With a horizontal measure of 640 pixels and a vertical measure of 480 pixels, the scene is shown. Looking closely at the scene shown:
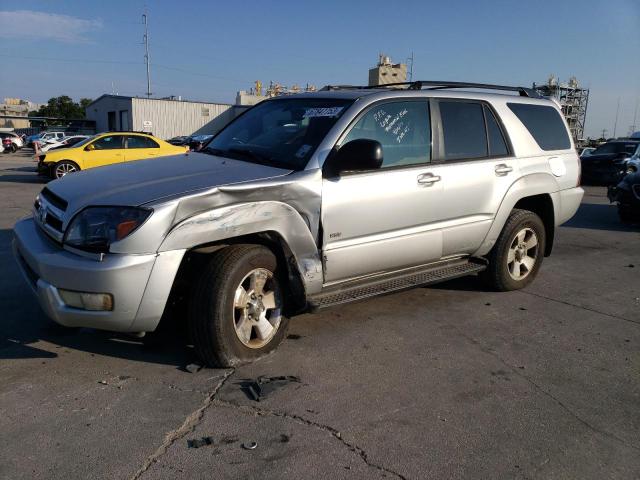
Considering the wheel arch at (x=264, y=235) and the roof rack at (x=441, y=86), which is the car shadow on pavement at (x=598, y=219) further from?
the wheel arch at (x=264, y=235)

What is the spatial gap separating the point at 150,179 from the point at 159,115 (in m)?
48.8

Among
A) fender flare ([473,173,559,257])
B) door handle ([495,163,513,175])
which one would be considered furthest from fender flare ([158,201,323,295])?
door handle ([495,163,513,175])

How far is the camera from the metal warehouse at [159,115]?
47.9 meters

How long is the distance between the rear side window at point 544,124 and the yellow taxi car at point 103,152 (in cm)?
1240

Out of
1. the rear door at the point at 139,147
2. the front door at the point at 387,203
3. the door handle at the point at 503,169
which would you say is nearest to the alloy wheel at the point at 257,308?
the front door at the point at 387,203

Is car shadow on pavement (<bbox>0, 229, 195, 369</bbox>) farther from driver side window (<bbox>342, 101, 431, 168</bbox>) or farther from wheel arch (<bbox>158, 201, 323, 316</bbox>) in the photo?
driver side window (<bbox>342, 101, 431, 168</bbox>)

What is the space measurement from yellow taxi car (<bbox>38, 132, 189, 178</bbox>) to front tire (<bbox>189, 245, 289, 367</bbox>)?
13189mm

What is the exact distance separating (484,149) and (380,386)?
2532 millimetres

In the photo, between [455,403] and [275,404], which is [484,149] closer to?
[455,403]

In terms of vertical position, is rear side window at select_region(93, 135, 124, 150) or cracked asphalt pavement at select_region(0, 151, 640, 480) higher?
rear side window at select_region(93, 135, 124, 150)

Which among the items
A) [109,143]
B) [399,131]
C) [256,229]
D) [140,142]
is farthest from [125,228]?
[109,143]

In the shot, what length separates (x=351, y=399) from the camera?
3.21 meters

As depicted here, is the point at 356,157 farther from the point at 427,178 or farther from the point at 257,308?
the point at 257,308

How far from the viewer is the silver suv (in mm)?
3148
